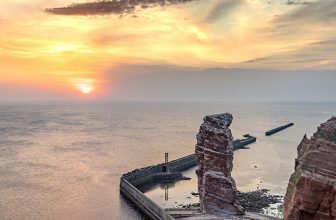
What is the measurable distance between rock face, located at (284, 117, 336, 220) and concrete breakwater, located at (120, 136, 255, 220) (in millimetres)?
32536

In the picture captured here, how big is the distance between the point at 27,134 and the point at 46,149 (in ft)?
173

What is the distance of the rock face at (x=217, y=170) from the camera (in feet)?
135

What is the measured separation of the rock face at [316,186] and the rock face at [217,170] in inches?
933

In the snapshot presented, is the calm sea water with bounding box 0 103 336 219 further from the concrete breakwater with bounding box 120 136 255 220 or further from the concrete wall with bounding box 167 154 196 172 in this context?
the concrete wall with bounding box 167 154 196 172

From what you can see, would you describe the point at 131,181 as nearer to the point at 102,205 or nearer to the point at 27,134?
the point at 102,205

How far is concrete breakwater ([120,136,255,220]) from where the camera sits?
61444 millimetres

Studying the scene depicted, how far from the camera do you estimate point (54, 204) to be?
2862 inches

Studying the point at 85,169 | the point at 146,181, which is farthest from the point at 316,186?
the point at 85,169

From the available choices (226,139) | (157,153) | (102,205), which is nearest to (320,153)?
(226,139)

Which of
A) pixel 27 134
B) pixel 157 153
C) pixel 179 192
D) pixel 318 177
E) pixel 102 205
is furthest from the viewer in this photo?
pixel 27 134

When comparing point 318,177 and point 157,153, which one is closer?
point 318,177

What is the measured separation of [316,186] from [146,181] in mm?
72199

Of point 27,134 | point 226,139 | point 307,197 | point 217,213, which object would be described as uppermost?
point 307,197

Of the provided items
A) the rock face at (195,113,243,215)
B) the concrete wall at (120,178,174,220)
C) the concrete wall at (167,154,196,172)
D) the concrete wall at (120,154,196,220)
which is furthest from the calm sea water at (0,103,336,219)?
the rock face at (195,113,243,215)
